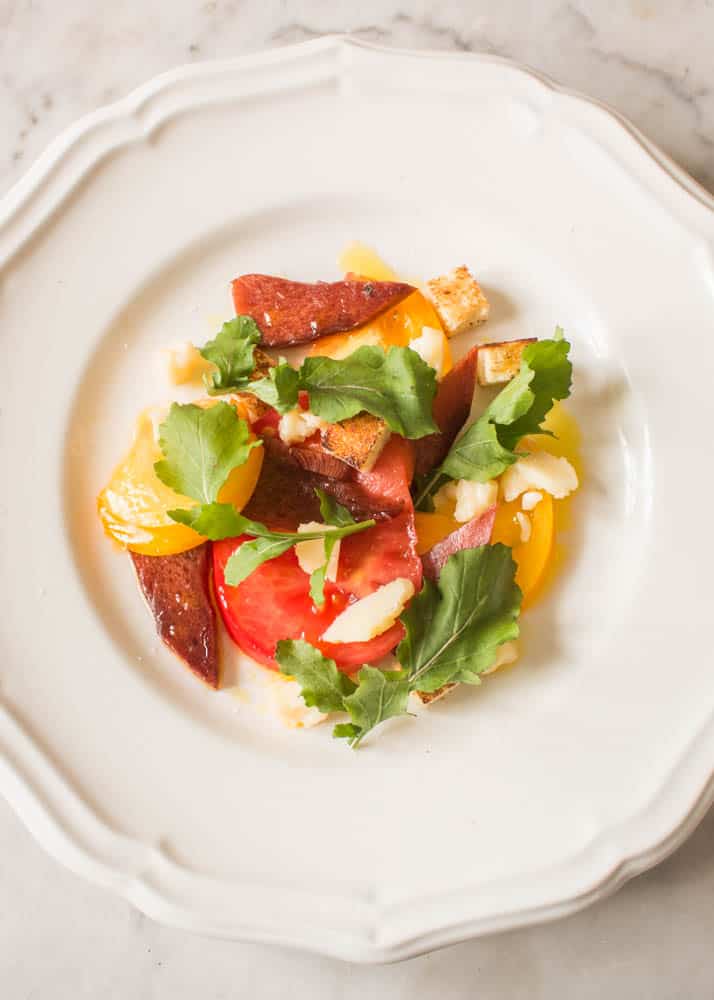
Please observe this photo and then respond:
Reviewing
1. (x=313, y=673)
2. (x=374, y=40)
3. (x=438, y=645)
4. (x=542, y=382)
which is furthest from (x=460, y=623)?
(x=374, y=40)

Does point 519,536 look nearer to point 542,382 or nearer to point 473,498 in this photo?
point 473,498

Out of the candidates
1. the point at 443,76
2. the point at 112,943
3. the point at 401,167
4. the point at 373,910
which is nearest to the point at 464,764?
the point at 373,910

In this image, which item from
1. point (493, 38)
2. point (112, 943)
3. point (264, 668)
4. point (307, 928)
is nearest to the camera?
point (307, 928)

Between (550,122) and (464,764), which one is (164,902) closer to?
(464,764)

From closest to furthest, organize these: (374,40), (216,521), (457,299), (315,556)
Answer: (216,521)
(315,556)
(457,299)
(374,40)

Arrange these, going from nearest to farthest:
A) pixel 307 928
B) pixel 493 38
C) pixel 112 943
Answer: pixel 307 928 → pixel 112 943 → pixel 493 38

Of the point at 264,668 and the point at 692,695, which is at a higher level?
the point at 264,668
